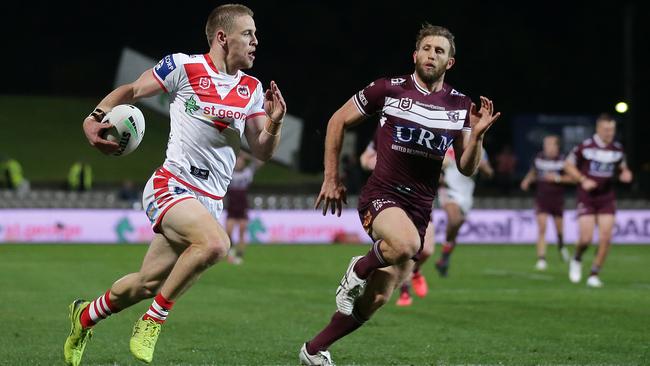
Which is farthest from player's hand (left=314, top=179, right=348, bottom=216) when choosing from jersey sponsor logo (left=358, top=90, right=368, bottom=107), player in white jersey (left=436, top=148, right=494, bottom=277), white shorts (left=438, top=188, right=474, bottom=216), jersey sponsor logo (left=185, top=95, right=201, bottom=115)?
white shorts (left=438, top=188, right=474, bottom=216)

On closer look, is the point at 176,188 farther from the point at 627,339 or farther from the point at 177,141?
the point at 627,339

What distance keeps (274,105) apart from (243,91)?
0.27 meters

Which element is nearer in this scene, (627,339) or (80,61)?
(627,339)

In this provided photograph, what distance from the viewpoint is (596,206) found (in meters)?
16.1

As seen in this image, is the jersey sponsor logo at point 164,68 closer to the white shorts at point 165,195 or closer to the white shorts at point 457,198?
the white shorts at point 165,195

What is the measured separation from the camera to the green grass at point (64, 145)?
135ft

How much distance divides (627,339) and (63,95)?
136 ft

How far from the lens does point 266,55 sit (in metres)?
46.5

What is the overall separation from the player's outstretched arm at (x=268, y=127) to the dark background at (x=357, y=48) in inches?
1322

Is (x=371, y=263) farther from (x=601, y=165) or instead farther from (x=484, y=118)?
(x=601, y=165)

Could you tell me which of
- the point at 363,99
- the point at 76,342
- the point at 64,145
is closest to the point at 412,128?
the point at 363,99

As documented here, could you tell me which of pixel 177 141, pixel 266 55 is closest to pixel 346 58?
pixel 266 55

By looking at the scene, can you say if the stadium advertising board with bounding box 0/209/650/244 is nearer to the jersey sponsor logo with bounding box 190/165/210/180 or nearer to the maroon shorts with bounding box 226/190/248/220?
the maroon shorts with bounding box 226/190/248/220

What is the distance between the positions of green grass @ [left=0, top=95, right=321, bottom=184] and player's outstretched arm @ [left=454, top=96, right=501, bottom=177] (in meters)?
31.4
